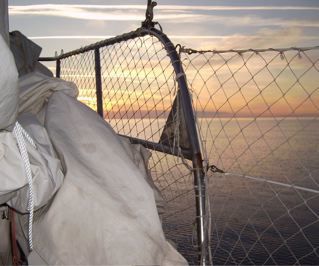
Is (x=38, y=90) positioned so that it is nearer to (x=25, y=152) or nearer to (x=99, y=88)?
(x=25, y=152)

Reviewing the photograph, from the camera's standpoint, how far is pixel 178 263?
4.81 ft

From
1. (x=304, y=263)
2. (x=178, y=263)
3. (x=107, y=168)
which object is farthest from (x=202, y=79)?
(x=304, y=263)

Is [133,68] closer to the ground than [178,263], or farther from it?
farther from it

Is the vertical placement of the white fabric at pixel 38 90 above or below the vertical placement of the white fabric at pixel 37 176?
above

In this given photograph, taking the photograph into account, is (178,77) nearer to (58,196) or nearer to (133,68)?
(58,196)

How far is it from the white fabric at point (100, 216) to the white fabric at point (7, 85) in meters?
0.39

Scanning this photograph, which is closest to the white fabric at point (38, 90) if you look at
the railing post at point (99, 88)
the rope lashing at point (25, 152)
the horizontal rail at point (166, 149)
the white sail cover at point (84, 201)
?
the white sail cover at point (84, 201)

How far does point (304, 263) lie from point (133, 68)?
28.0ft

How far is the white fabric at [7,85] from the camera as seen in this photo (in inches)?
43.2

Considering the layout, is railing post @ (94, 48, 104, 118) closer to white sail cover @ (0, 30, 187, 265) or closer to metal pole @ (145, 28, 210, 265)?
metal pole @ (145, 28, 210, 265)

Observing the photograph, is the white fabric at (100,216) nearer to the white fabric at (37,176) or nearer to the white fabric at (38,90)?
the white fabric at (37,176)

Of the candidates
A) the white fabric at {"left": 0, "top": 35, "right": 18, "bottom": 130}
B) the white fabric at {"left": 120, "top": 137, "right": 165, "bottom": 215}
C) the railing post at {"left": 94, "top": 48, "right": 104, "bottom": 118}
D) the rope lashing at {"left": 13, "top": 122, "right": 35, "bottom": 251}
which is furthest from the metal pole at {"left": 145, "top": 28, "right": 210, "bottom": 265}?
the railing post at {"left": 94, "top": 48, "right": 104, "bottom": 118}

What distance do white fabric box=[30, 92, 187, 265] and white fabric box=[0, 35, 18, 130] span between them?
39 cm

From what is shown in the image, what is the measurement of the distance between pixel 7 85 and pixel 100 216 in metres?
0.57
